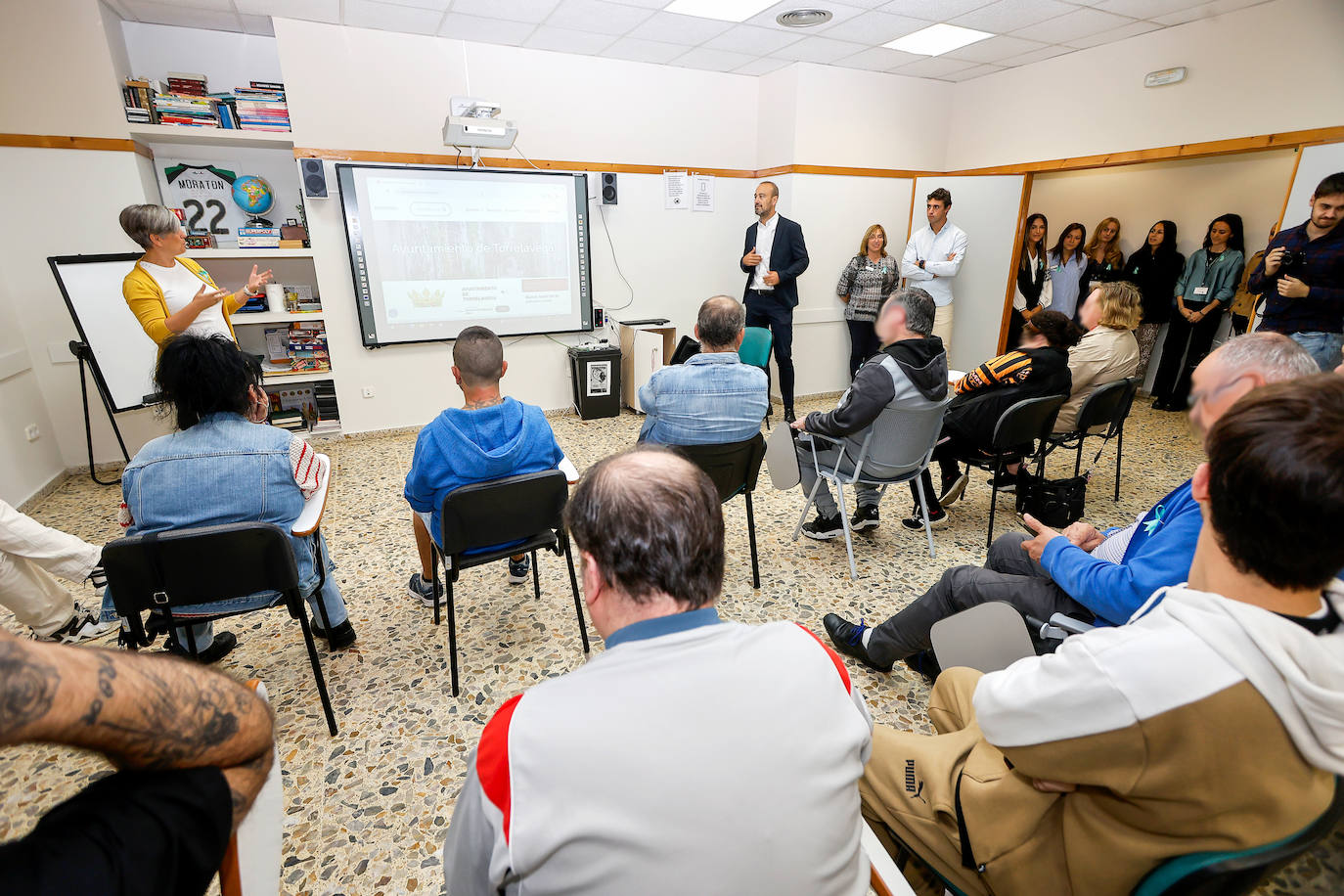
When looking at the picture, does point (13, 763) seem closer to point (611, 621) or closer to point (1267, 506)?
point (611, 621)

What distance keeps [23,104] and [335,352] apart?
2011 mm

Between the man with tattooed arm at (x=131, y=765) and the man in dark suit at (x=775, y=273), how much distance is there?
4628mm

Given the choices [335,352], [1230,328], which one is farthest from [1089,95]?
[335,352]

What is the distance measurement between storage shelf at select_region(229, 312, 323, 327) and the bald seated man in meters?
3.16

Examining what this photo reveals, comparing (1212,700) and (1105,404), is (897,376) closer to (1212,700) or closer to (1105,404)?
(1105,404)

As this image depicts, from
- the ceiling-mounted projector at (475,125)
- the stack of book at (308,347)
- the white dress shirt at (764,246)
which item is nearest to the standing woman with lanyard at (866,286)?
the white dress shirt at (764,246)

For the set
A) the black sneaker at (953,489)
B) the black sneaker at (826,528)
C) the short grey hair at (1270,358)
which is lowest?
the black sneaker at (826,528)

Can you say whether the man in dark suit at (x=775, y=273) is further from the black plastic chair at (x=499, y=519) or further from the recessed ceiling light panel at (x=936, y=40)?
the black plastic chair at (x=499, y=519)

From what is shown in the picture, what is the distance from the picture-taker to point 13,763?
1706 mm

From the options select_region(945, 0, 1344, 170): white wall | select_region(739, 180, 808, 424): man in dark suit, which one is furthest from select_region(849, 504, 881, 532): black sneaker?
select_region(945, 0, 1344, 170): white wall

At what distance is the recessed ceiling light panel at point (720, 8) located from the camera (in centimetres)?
370

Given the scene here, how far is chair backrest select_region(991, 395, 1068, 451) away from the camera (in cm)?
266

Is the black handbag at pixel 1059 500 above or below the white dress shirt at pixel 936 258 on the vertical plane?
below

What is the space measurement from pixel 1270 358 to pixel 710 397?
1526mm
